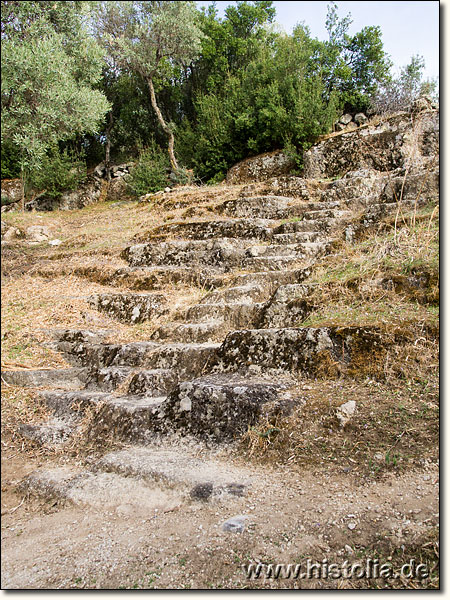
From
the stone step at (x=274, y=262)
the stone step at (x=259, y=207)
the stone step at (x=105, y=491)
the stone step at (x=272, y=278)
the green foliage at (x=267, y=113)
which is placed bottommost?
the stone step at (x=105, y=491)

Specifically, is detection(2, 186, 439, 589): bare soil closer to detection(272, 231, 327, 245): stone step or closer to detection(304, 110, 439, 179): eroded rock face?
detection(272, 231, 327, 245): stone step

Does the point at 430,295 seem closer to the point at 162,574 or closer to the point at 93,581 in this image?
the point at 162,574

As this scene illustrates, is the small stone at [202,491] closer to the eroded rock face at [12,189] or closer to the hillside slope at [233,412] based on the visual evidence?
the hillside slope at [233,412]

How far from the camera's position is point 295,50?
12.6 meters

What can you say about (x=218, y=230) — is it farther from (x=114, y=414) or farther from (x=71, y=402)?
(x=114, y=414)

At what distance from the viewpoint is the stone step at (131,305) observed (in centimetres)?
545

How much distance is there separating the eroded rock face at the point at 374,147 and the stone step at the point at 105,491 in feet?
29.3

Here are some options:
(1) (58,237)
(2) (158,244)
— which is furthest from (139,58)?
(2) (158,244)

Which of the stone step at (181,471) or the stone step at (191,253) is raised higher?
the stone step at (191,253)

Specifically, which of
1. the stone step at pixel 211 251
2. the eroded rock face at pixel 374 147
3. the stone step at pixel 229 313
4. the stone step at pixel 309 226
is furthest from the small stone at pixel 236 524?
the eroded rock face at pixel 374 147

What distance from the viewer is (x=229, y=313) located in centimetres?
472

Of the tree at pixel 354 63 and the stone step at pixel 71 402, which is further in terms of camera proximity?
the tree at pixel 354 63

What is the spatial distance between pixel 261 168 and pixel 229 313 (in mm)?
8862

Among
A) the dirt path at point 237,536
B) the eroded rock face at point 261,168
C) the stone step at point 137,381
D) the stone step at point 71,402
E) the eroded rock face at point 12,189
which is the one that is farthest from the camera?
the eroded rock face at point 12,189
